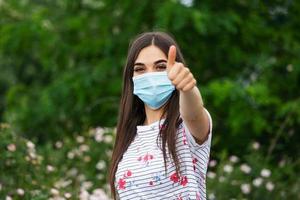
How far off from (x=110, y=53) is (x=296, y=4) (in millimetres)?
1957

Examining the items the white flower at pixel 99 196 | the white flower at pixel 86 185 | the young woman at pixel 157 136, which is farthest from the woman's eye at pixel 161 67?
the white flower at pixel 86 185

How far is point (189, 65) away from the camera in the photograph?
9.82 m

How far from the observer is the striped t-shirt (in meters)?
3.67

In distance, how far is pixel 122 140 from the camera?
3895 mm

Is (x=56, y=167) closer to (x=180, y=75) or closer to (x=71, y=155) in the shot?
(x=71, y=155)

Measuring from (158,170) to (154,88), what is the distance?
0.32m

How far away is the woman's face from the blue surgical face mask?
24 millimetres

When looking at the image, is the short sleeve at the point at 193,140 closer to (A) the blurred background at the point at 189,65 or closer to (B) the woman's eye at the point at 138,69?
(B) the woman's eye at the point at 138,69

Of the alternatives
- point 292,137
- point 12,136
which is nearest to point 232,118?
point 292,137

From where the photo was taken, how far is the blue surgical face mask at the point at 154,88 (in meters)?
3.76

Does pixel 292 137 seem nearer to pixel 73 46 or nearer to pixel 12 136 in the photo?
pixel 73 46

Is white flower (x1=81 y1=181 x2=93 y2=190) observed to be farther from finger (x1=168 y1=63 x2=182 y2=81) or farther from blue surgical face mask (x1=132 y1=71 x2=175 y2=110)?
finger (x1=168 y1=63 x2=182 y2=81)

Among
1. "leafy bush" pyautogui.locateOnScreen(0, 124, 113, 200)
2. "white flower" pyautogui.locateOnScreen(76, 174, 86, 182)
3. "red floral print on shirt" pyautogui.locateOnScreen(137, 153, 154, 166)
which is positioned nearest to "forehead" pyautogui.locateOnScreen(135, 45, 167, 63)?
"red floral print on shirt" pyautogui.locateOnScreen(137, 153, 154, 166)

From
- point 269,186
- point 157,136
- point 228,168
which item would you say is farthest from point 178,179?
point 228,168
